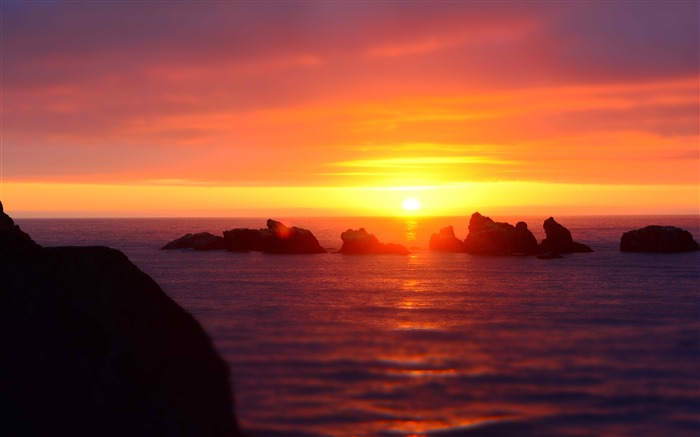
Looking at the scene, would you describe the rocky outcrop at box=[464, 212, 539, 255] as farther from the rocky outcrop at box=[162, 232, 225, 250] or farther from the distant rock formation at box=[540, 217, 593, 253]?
the rocky outcrop at box=[162, 232, 225, 250]

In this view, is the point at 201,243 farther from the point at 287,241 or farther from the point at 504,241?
the point at 504,241

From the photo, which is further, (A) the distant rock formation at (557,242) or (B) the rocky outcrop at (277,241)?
(B) the rocky outcrop at (277,241)

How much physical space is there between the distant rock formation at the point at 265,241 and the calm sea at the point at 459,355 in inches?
2071

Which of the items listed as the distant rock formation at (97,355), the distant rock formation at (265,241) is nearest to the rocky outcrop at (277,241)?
the distant rock formation at (265,241)

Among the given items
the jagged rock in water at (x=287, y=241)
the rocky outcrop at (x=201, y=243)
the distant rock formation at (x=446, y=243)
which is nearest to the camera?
the jagged rock in water at (x=287, y=241)

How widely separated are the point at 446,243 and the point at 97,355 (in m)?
112

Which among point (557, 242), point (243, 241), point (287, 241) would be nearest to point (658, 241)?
point (557, 242)

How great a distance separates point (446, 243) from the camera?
399 feet

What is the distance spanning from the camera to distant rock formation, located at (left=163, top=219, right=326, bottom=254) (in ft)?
371

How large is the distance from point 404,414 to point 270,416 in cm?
326

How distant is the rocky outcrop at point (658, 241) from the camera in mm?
109812

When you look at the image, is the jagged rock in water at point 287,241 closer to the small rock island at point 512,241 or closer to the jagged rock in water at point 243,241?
the jagged rock in water at point 243,241

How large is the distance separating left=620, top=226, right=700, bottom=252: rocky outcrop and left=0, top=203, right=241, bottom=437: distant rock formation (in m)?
110

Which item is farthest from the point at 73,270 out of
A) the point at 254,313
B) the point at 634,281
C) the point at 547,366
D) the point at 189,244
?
the point at 189,244
